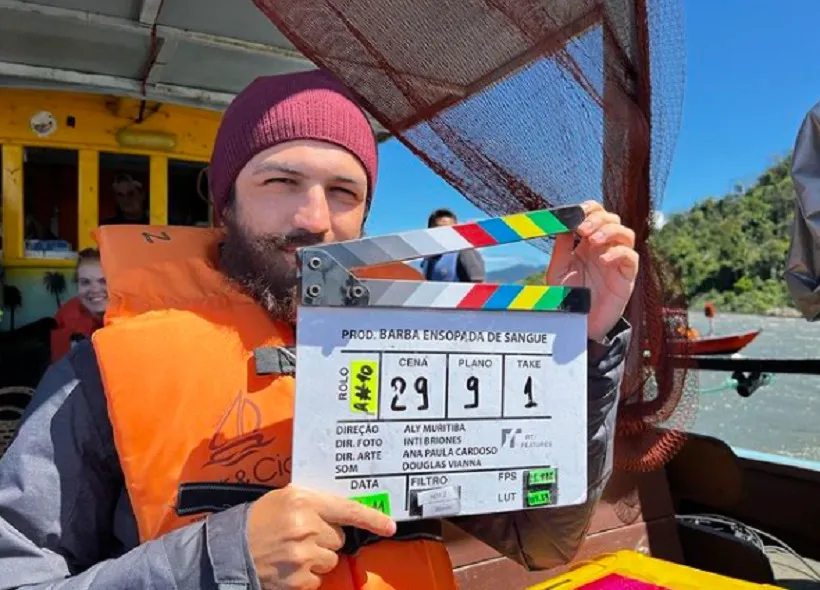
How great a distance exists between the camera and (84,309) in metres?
4.60

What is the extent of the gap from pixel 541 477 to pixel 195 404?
0.66 meters

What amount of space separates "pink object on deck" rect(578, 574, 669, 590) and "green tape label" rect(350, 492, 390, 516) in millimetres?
821

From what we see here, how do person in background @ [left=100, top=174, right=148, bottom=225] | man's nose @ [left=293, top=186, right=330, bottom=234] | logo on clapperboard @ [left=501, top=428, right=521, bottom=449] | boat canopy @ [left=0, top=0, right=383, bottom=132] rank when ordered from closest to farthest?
logo on clapperboard @ [left=501, top=428, right=521, bottom=449] < man's nose @ [left=293, top=186, right=330, bottom=234] < boat canopy @ [left=0, top=0, right=383, bottom=132] < person in background @ [left=100, top=174, right=148, bottom=225]

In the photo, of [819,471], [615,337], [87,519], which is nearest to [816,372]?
[819,471]

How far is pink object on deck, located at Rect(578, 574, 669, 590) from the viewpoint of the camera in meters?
1.72

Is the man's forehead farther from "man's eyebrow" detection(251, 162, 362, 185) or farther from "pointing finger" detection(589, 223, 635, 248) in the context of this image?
"pointing finger" detection(589, 223, 635, 248)

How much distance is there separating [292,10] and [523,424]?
3.76 ft

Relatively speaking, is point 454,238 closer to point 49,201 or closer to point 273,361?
point 273,361

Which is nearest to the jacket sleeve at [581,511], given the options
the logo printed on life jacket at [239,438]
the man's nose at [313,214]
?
the logo printed on life jacket at [239,438]

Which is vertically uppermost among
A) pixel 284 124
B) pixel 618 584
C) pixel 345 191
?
pixel 284 124

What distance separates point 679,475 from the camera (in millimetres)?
3842

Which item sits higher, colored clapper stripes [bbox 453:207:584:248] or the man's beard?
colored clapper stripes [bbox 453:207:584:248]

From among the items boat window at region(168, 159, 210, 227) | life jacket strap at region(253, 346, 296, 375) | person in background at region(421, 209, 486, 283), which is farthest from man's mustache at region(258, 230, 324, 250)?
boat window at region(168, 159, 210, 227)

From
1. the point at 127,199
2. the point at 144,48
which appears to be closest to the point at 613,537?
the point at 144,48
